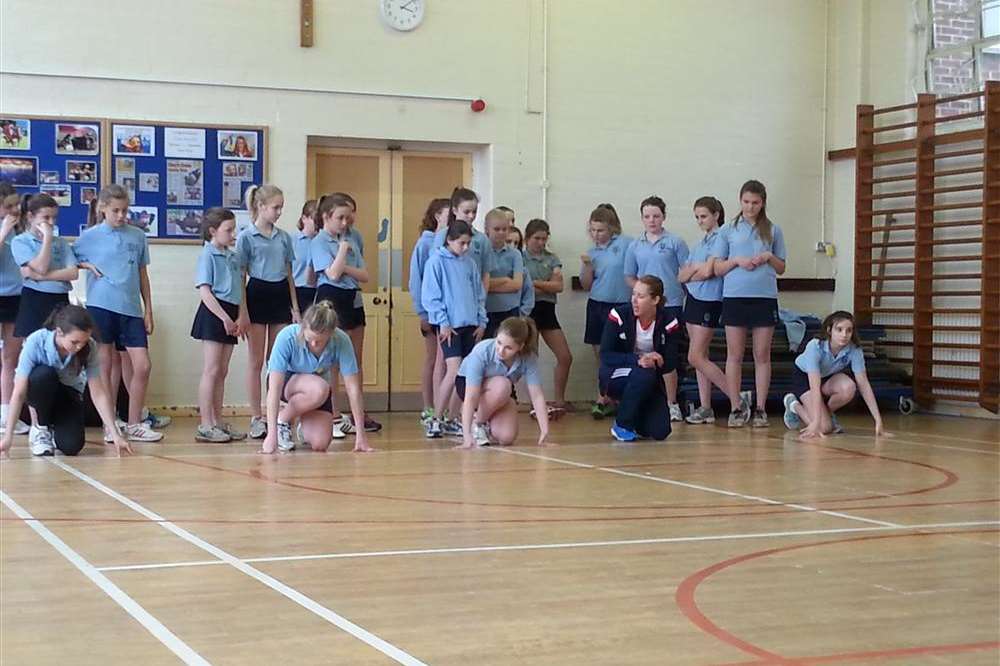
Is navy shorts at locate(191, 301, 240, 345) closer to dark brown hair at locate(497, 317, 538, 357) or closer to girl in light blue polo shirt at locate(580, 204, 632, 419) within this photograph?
dark brown hair at locate(497, 317, 538, 357)

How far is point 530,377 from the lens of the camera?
250 inches

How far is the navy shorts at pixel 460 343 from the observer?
7102 mm

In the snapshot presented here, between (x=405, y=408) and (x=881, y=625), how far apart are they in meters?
6.76

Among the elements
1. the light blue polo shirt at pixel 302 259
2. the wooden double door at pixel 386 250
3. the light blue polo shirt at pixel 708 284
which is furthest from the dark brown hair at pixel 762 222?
the light blue polo shirt at pixel 302 259

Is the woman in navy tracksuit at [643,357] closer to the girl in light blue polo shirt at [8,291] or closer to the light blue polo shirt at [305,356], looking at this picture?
the light blue polo shirt at [305,356]

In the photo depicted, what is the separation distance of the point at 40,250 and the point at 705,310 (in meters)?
4.17

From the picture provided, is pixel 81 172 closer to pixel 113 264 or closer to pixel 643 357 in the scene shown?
pixel 113 264

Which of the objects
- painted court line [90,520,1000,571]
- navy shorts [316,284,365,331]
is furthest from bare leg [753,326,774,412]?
painted court line [90,520,1000,571]

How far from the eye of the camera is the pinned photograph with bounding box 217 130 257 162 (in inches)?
Answer: 341

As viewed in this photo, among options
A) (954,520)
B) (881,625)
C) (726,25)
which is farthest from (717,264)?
(881,625)

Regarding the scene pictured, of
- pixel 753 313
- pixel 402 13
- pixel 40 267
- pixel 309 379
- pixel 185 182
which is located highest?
pixel 402 13

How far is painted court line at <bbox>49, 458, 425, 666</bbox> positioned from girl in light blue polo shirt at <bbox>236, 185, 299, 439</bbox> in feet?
7.91

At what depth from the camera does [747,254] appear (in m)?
8.02

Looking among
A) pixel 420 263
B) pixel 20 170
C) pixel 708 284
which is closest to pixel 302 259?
pixel 420 263
